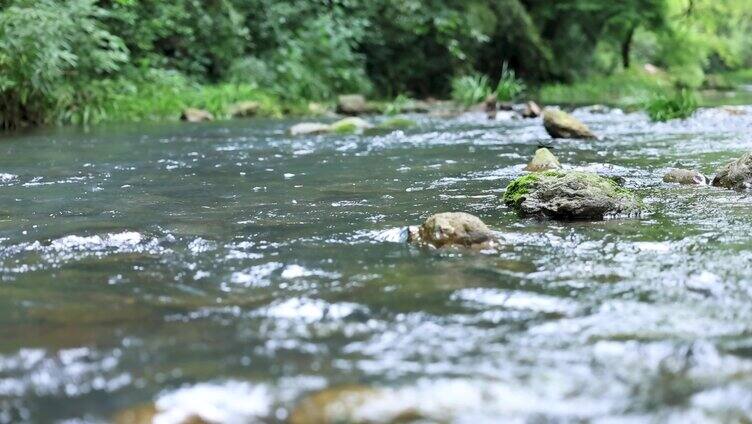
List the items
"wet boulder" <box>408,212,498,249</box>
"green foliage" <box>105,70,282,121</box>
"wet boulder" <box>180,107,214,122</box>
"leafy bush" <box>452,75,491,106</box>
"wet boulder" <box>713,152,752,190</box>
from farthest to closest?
1. "leafy bush" <box>452,75,491,106</box>
2. "green foliage" <box>105,70,282,121</box>
3. "wet boulder" <box>180,107,214,122</box>
4. "wet boulder" <box>713,152,752,190</box>
5. "wet boulder" <box>408,212,498,249</box>

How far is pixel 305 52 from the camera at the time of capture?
18.1 m

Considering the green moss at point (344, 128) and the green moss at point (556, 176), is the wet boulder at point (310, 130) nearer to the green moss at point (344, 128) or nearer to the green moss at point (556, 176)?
the green moss at point (344, 128)

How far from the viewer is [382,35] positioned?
2053 centimetres

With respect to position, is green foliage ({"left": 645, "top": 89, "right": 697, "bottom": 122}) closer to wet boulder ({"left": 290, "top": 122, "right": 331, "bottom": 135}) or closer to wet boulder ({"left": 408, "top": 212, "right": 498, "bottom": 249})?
wet boulder ({"left": 290, "top": 122, "right": 331, "bottom": 135})

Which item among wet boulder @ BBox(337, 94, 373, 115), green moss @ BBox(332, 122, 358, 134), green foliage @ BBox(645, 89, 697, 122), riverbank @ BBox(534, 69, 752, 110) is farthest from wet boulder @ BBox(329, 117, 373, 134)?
riverbank @ BBox(534, 69, 752, 110)

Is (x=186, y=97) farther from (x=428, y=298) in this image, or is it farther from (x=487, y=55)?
(x=428, y=298)

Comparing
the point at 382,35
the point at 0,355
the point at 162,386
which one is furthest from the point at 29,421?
the point at 382,35

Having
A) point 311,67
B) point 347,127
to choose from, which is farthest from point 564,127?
point 311,67

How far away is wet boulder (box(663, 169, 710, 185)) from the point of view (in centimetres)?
506

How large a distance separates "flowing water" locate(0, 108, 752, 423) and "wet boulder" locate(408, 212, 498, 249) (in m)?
0.13

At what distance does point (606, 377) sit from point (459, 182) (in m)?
3.54

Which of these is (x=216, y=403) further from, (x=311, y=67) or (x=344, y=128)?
(x=311, y=67)

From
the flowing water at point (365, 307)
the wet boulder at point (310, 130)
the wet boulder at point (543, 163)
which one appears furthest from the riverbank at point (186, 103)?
the flowing water at point (365, 307)

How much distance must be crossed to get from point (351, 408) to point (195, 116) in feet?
38.3
